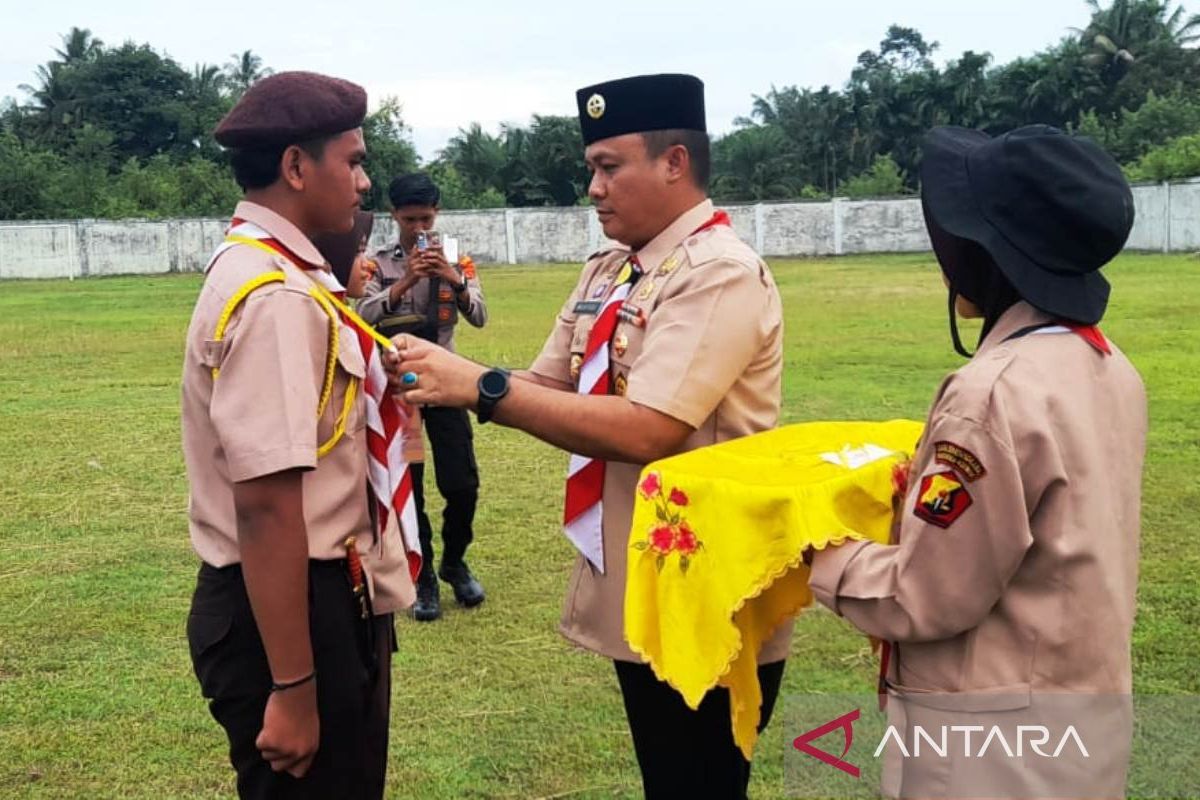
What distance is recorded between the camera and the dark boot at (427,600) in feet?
19.1

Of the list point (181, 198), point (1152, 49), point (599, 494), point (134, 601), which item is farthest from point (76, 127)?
point (599, 494)

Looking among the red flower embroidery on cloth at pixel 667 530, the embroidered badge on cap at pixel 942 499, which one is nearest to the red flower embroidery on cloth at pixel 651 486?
the red flower embroidery on cloth at pixel 667 530

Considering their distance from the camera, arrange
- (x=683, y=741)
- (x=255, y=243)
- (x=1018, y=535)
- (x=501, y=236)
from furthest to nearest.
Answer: (x=501, y=236) < (x=683, y=741) < (x=255, y=243) < (x=1018, y=535)

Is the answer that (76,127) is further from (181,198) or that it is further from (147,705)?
(147,705)

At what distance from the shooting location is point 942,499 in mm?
2012

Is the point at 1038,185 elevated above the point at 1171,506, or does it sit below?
above

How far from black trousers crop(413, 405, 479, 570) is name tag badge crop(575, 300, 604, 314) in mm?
2960

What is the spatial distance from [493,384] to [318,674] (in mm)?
680

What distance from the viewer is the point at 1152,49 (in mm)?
53375

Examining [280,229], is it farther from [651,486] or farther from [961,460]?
[961,460]

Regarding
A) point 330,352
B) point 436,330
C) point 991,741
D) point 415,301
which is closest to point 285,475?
point 330,352

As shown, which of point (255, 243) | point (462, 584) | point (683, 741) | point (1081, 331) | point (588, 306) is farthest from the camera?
point (462, 584)

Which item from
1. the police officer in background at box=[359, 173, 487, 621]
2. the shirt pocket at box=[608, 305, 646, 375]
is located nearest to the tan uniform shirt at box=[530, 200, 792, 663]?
the shirt pocket at box=[608, 305, 646, 375]

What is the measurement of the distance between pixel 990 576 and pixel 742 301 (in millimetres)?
890
